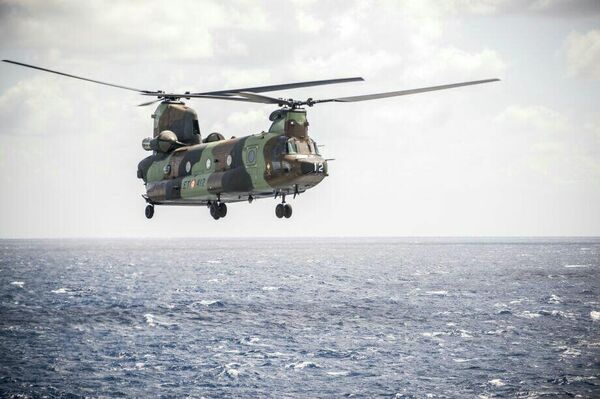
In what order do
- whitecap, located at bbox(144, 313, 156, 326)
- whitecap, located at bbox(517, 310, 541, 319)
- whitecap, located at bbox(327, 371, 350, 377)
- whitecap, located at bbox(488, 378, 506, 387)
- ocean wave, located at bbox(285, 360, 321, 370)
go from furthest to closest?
whitecap, located at bbox(517, 310, 541, 319) → whitecap, located at bbox(144, 313, 156, 326) → ocean wave, located at bbox(285, 360, 321, 370) → whitecap, located at bbox(327, 371, 350, 377) → whitecap, located at bbox(488, 378, 506, 387)

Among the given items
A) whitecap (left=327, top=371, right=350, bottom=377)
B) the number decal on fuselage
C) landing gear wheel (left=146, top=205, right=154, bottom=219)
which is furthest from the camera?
whitecap (left=327, top=371, right=350, bottom=377)

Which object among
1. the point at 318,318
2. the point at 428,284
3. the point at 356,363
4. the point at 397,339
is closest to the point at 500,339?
the point at 397,339

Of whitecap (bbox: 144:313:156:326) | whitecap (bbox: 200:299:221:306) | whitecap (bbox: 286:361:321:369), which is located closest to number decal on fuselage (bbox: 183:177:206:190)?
whitecap (bbox: 286:361:321:369)

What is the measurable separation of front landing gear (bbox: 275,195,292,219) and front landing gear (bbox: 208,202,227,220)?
173 inches

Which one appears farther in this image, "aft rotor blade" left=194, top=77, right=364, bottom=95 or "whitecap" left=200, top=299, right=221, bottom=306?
"whitecap" left=200, top=299, right=221, bottom=306

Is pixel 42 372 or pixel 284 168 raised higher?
pixel 284 168

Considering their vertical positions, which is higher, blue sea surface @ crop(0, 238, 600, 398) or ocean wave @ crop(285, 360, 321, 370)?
blue sea surface @ crop(0, 238, 600, 398)

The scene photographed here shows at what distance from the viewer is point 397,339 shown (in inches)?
4454

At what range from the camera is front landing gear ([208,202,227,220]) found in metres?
37.7

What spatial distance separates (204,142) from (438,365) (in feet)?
219

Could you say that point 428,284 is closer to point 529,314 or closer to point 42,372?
point 529,314

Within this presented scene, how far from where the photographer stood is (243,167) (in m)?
36.3

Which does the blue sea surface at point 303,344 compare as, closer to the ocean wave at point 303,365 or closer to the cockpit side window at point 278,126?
the ocean wave at point 303,365

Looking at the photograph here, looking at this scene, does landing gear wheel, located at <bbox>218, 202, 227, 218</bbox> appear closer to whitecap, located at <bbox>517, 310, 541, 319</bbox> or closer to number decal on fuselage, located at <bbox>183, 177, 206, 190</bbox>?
number decal on fuselage, located at <bbox>183, 177, 206, 190</bbox>
